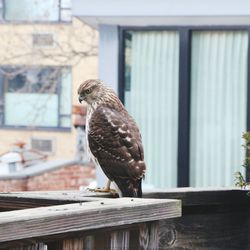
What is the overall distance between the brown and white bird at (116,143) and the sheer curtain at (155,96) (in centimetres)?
446

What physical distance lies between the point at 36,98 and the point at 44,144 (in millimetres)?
1923

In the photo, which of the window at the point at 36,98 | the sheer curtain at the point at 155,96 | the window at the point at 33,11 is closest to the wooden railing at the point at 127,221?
the sheer curtain at the point at 155,96

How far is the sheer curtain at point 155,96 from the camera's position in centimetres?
1009

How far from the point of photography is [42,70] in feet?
86.7

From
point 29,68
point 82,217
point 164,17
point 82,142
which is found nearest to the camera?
point 82,217

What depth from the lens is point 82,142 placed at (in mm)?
20938

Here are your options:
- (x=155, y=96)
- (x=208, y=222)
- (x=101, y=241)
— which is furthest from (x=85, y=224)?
(x=155, y=96)

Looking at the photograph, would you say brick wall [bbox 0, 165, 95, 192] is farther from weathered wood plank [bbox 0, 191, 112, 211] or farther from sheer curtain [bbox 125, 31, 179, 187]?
weathered wood plank [bbox 0, 191, 112, 211]

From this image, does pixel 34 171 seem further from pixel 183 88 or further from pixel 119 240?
pixel 119 240

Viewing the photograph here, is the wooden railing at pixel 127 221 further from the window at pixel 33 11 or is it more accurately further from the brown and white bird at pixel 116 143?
the window at pixel 33 11

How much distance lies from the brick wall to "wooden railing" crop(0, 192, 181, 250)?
10.7 meters

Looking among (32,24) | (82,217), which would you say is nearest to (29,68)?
(32,24)

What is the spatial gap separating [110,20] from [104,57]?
0.46 meters

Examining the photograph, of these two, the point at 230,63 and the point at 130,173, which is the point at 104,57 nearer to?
the point at 230,63
